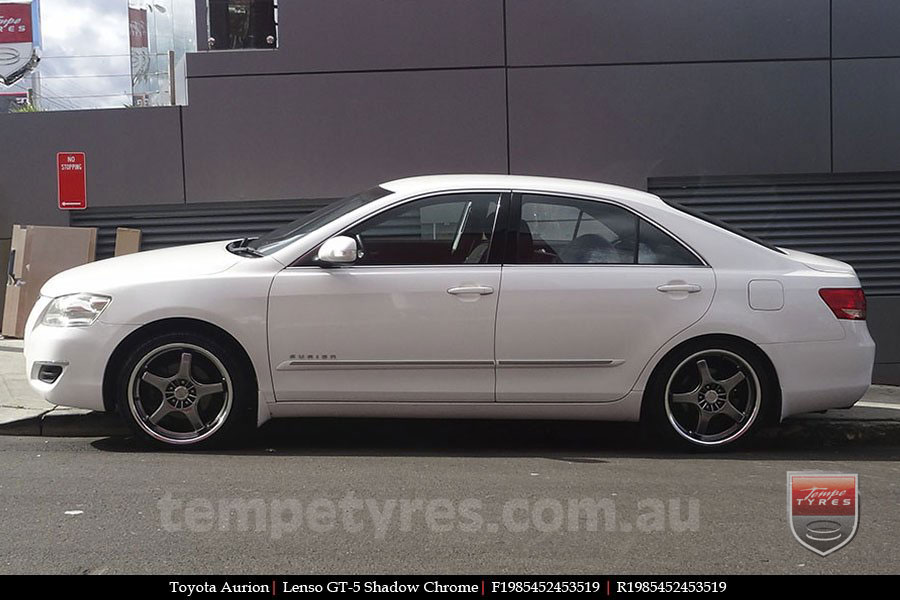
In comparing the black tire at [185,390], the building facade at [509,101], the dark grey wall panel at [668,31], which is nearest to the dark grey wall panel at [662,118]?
the building facade at [509,101]

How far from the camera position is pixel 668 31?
1052cm

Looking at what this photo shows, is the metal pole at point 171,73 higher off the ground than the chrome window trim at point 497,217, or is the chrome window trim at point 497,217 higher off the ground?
the metal pole at point 171,73

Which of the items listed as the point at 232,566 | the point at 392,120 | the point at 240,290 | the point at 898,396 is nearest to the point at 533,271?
the point at 240,290

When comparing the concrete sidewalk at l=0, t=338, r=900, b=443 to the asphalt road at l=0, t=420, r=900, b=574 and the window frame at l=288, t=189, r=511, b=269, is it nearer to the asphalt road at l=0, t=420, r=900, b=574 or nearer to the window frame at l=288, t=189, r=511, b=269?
the asphalt road at l=0, t=420, r=900, b=574

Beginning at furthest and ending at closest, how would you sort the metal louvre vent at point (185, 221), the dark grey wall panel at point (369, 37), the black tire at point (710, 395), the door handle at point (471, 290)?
the metal louvre vent at point (185, 221) → the dark grey wall panel at point (369, 37) → the black tire at point (710, 395) → the door handle at point (471, 290)

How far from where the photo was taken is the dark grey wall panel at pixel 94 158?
10.6 m

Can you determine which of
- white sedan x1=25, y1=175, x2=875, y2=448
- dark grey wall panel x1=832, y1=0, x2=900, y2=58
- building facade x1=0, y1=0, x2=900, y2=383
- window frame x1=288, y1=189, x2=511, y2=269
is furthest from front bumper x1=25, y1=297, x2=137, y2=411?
dark grey wall panel x1=832, y1=0, x2=900, y2=58

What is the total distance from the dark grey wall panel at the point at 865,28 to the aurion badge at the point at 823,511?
21.2 ft

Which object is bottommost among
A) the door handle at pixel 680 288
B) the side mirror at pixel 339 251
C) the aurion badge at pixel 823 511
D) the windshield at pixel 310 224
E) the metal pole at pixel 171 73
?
the aurion badge at pixel 823 511

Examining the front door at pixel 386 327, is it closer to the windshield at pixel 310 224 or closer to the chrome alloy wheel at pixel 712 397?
the windshield at pixel 310 224

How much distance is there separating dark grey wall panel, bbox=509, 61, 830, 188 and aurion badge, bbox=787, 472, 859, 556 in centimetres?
573

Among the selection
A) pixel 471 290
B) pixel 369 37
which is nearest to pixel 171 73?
pixel 369 37

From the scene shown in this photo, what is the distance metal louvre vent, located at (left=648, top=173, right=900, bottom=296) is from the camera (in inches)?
424

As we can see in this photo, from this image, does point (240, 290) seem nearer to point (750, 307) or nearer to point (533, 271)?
point (533, 271)
